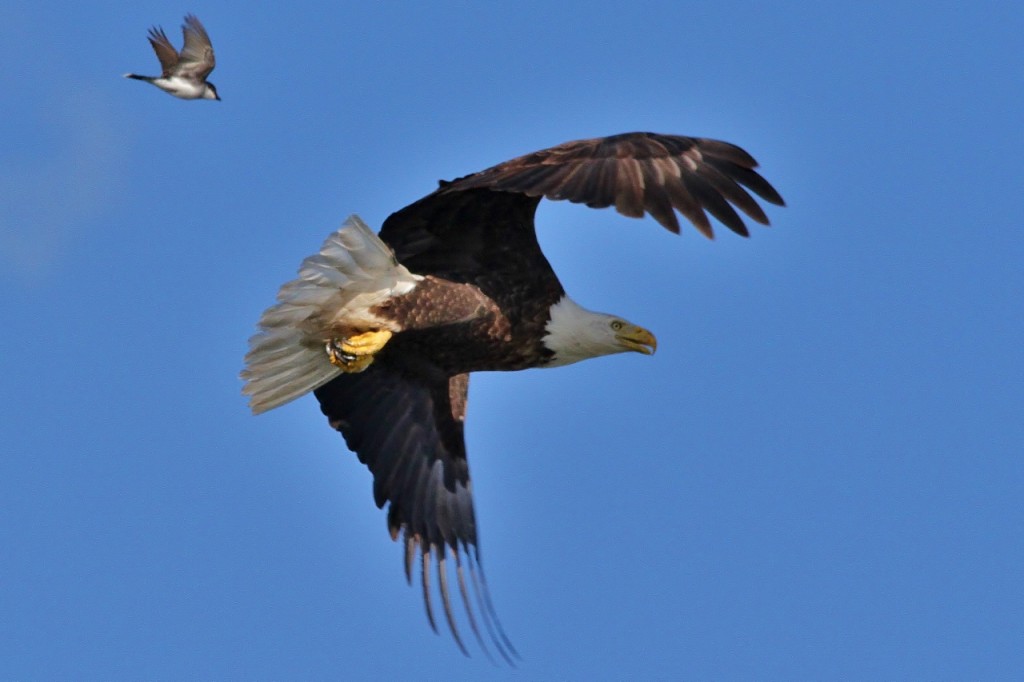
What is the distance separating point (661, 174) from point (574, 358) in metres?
1.52

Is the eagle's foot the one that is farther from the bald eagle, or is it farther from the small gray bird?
the small gray bird

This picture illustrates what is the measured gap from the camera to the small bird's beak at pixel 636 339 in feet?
28.6

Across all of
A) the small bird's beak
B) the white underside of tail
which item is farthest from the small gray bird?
the small bird's beak

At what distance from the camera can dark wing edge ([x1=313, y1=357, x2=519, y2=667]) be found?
30.2 feet

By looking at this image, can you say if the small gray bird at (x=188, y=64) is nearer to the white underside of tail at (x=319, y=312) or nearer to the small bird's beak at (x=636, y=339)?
the white underside of tail at (x=319, y=312)

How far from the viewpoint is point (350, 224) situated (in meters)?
8.09

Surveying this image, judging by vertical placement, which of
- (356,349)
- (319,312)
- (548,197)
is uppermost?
(319,312)

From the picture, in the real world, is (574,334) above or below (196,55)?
below

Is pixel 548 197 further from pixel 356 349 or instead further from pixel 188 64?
pixel 188 64

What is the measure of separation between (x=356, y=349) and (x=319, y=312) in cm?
26

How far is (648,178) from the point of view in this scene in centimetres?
742

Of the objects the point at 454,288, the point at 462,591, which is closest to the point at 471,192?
the point at 454,288

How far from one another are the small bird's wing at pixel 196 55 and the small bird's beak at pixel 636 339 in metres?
2.45

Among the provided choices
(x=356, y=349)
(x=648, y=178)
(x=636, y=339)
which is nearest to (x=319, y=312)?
(x=356, y=349)
